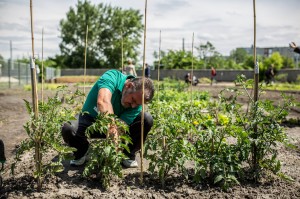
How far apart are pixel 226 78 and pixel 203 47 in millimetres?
12293

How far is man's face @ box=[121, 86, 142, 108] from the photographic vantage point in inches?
104

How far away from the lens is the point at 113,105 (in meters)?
2.91

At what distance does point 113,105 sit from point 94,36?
40.2m

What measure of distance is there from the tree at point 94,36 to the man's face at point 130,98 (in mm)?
38593

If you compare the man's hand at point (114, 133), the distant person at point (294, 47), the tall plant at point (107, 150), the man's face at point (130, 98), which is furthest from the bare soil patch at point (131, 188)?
the distant person at point (294, 47)

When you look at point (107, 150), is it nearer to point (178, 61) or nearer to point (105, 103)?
point (105, 103)

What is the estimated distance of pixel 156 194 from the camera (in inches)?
96.0

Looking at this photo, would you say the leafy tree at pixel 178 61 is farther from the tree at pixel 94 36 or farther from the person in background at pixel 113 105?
the person in background at pixel 113 105

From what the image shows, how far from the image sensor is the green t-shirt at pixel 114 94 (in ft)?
9.07

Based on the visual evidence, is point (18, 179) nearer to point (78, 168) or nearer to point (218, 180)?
point (78, 168)

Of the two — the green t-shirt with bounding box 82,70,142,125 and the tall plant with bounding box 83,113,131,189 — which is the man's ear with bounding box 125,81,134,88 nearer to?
the green t-shirt with bounding box 82,70,142,125

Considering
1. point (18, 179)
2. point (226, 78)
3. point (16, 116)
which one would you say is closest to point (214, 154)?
point (18, 179)

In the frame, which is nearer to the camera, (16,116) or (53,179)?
(53,179)

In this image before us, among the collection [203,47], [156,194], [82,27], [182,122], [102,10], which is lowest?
[156,194]
